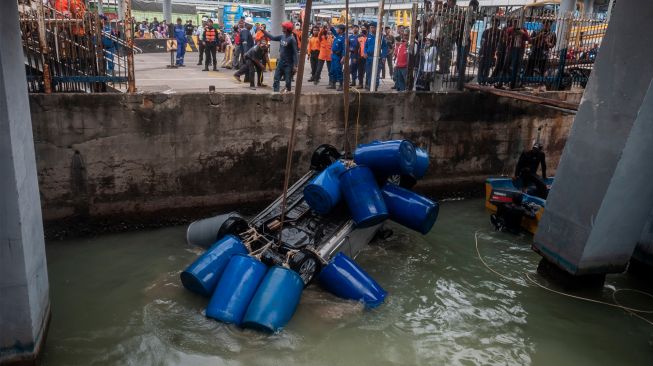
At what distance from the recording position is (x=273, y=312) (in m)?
5.48

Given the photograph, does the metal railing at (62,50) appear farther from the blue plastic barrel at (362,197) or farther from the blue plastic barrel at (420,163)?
the blue plastic barrel at (420,163)

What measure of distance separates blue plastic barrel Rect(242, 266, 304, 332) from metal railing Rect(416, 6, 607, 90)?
6929mm

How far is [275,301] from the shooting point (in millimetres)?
5531

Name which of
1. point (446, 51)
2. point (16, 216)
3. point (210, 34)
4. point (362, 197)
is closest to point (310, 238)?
point (362, 197)

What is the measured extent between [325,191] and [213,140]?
9.55 feet

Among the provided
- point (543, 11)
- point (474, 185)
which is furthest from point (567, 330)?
point (543, 11)

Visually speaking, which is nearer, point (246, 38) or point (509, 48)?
point (509, 48)

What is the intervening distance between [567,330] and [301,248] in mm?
3567

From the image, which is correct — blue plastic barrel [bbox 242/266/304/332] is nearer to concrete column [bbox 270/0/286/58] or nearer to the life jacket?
the life jacket

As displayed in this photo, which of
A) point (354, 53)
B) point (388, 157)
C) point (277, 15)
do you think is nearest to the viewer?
point (388, 157)

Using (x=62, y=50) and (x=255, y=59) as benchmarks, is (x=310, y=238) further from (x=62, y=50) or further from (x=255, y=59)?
(x=255, y=59)

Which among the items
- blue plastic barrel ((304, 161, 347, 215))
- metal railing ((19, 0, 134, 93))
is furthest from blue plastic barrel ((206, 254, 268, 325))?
metal railing ((19, 0, 134, 93))

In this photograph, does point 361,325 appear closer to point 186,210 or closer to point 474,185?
point 186,210

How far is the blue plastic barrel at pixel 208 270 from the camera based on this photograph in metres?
5.94
